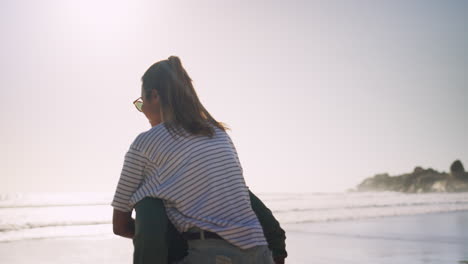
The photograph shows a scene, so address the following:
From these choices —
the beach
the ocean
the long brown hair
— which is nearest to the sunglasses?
the long brown hair

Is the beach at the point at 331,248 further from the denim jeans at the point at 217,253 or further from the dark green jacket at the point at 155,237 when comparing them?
the dark green jacket at the point at 155,237

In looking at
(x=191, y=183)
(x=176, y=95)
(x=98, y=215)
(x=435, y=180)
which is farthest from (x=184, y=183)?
(x=435, y=180)

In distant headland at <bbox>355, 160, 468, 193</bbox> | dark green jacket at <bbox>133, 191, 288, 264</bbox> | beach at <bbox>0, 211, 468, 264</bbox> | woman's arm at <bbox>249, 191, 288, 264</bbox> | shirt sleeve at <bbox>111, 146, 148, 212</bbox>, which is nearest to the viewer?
dark green jacket at <bbox>133, 191, 288, 264</bbox>

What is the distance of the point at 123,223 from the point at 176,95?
50cm

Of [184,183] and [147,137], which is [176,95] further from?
[184,183]

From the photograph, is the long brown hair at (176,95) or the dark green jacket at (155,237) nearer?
the dark green jacket at (155,237)

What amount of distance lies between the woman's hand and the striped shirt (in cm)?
2

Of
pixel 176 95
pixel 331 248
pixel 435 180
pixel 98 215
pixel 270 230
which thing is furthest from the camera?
pixel 435 180

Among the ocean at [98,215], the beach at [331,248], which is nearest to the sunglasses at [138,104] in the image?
the beach at [331,248]

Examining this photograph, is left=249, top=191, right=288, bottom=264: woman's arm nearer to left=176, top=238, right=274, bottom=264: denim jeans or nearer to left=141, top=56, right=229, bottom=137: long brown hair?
left=176, top=238, right=274, bottom=264: denim jeans

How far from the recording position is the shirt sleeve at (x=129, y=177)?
5.33ft

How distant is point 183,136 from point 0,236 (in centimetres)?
1132

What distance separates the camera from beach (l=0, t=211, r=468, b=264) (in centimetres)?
754

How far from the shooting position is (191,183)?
1646 mm
